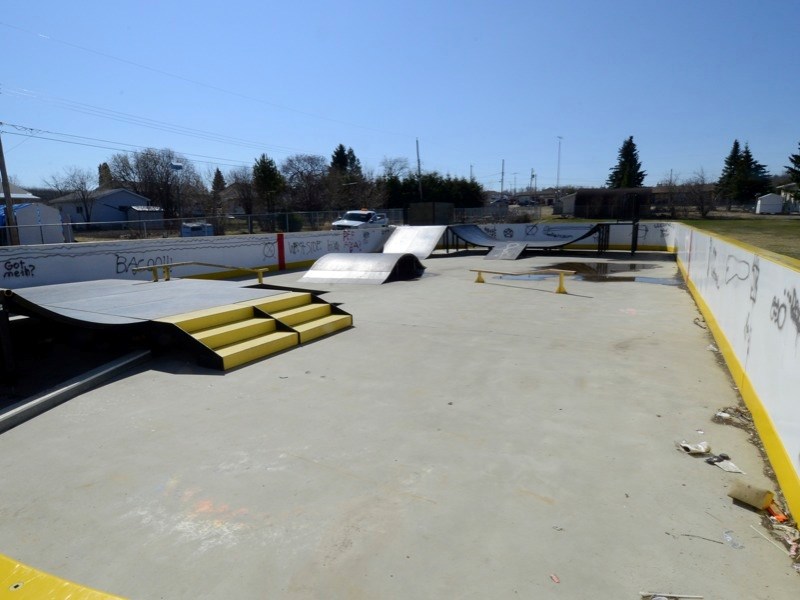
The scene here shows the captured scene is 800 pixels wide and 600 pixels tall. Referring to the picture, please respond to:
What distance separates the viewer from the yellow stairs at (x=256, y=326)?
23.0 ft

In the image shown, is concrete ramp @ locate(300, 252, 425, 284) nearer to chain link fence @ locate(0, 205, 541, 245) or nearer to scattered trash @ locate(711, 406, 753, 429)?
chain link fence @ locate(0, 205, 541, 245)

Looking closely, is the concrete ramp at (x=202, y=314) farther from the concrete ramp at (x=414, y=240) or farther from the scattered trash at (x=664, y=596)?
the concrete ramp at (x=414, y=240)

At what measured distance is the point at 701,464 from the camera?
13.2 feet

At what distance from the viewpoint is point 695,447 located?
167 inches

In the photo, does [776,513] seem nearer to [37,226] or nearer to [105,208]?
[37,226]

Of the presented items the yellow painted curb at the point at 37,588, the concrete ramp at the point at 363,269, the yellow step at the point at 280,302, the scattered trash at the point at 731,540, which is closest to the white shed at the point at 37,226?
the concrete ramp at the point at 363,269

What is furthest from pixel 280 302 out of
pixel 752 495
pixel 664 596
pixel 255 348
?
pixel 664 596

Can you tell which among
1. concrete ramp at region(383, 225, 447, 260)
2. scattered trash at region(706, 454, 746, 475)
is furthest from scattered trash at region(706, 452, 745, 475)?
concrete ramp at region(383, 225, 447, 260)

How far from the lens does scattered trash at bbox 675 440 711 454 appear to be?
13.8 ft

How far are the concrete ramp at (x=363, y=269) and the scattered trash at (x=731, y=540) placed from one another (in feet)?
42.2

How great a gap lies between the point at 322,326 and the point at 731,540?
22.2ft

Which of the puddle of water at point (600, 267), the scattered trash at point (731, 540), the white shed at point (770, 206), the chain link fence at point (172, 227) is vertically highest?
the white shed at point (770, 206)

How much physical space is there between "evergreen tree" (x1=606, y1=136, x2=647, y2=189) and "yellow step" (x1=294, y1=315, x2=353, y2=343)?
79.3 meters

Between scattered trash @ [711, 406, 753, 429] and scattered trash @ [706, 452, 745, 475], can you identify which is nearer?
scattered trash @ [706, 452, 745, 475]
